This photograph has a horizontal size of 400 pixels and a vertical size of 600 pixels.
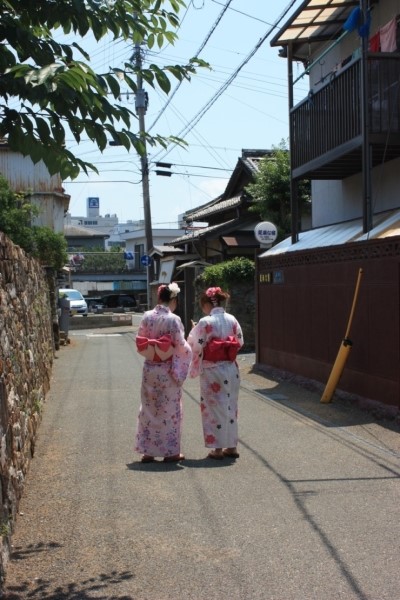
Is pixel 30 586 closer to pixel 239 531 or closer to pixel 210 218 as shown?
pixel 239 531

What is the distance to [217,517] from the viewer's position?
17.4 ft

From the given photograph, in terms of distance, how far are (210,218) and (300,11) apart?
16749 mm

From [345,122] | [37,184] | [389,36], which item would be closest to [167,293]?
[345,122]

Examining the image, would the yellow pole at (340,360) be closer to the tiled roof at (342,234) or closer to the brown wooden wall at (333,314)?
the brown wooden wall at (333,314)

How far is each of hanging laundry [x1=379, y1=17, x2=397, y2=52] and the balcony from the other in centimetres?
86

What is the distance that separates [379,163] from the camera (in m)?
12.6

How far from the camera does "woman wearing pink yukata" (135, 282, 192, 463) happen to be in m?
6.96

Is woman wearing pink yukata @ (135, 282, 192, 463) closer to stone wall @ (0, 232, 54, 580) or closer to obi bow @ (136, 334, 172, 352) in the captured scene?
obi bow @ (136, 334, 172, 352)

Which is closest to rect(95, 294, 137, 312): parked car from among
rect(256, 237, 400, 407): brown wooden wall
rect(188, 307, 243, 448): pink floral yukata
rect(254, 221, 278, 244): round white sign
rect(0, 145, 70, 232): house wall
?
rect(0, 145, 70, 232): house wall

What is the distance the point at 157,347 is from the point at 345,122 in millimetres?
6653

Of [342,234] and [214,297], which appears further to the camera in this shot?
[342,234]

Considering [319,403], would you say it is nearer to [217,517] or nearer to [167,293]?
[167,293]

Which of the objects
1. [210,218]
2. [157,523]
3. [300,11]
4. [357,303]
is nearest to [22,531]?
[157,523]

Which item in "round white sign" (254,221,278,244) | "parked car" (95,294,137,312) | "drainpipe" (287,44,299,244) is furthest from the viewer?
"parked car" (95,294,137,312)
